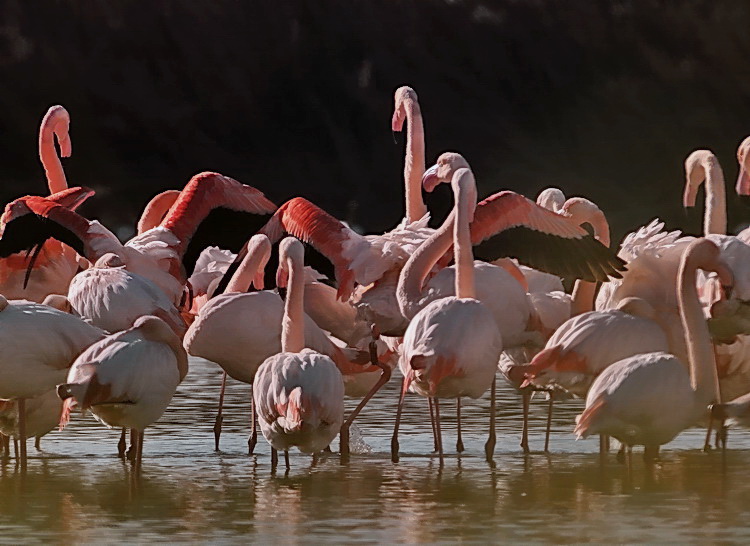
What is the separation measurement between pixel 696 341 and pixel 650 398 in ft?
1.62

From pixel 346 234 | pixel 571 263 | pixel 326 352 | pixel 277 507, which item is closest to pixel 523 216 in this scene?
pixel 571 263

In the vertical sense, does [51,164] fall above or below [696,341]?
above

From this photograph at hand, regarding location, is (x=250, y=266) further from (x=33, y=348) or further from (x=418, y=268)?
(x=33, y=348)

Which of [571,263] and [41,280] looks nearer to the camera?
[571,263]

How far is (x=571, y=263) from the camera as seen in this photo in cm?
892

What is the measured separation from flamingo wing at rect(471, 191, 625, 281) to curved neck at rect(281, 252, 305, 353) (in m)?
1.58

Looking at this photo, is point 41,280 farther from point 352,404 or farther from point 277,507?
point 277,507

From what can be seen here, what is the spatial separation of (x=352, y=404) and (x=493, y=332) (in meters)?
2.80

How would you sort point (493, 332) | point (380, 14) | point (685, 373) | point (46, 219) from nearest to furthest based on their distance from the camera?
point (685, 373) < point (493, 332) < point (46, 219) < point (380, 14)

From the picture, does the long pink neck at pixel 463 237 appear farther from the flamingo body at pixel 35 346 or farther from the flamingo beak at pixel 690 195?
the flamingo beak at pixel 690 195

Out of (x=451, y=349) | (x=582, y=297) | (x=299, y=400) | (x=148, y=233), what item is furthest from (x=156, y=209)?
(x=299, y=400)

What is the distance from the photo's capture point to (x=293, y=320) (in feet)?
25.0

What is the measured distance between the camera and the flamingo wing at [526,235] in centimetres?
898

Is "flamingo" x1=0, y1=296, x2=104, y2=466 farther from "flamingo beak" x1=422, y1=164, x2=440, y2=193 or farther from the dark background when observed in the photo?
the dark background
